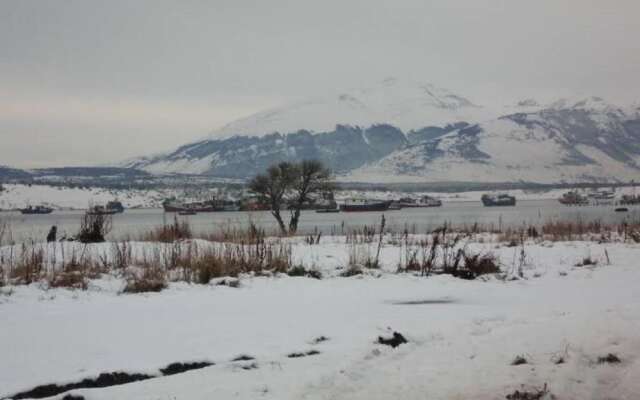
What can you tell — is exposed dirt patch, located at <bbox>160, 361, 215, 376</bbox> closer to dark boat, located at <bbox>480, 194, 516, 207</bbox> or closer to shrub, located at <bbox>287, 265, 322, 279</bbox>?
shrub, located at <bbox>287, 265, 322, 279</bbox>

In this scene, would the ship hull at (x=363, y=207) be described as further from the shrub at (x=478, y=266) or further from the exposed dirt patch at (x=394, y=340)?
the exposed dirt patch at (x=394, y=340)

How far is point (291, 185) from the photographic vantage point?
45.2 m

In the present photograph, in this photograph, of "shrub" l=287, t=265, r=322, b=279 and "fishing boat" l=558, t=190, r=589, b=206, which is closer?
"shrub" l=287, t=265, r=322, b=279

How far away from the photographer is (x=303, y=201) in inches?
1763

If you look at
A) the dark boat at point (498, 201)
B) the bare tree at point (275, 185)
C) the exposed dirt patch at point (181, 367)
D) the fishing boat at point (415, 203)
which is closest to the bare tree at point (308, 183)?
the bare tree at point (275, 185)

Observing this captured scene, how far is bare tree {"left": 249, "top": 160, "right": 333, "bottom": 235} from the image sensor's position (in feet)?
148

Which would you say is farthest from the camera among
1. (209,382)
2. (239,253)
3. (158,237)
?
(158,237)

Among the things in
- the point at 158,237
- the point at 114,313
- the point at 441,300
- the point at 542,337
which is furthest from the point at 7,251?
the point at 542,337

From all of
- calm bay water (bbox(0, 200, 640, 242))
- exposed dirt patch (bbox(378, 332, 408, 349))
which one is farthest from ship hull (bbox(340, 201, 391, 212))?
exposed dirt patch (bbox(378, 332, 408, 349))

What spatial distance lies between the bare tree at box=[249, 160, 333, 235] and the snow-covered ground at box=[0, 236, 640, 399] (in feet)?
116

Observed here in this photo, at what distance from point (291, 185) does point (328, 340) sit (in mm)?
39442

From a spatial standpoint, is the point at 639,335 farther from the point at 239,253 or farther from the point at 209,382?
the point at 239,253

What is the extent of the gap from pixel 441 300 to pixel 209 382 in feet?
15.4

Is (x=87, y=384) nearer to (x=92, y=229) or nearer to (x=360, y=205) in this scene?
(x=92, y=229)
